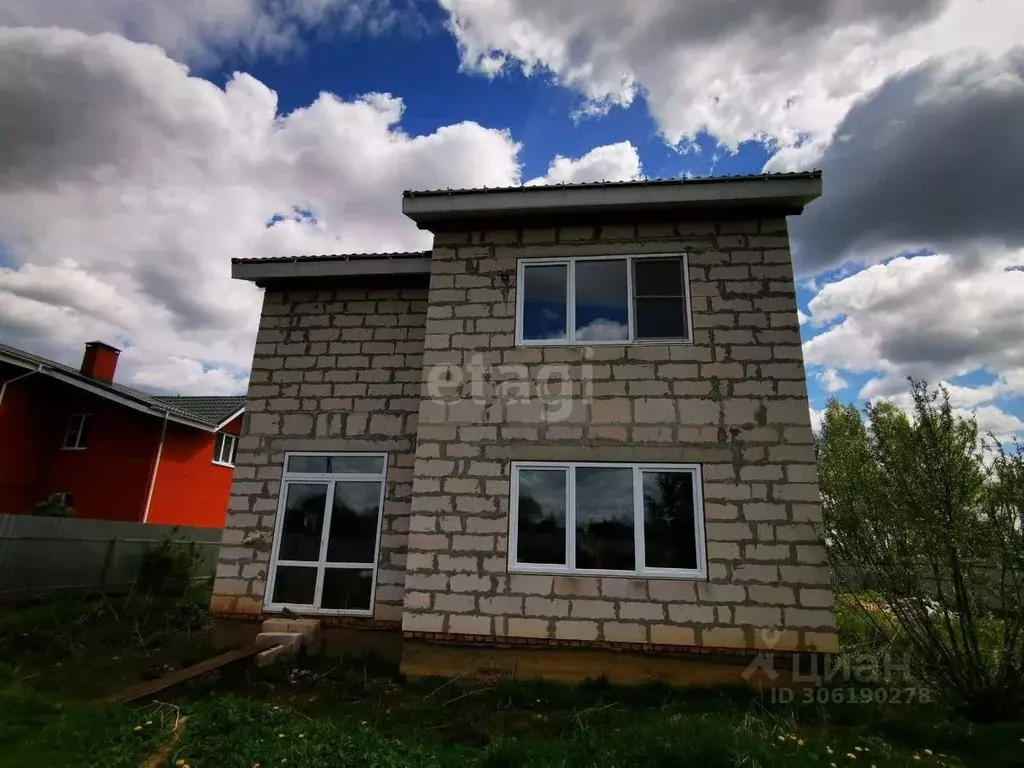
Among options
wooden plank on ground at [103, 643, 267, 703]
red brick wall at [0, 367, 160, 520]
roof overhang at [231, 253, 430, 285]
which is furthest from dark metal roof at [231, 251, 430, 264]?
red brick wall at [0, 367, 160, 520]

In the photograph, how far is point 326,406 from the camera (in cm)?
887

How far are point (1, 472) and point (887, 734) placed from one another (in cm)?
2178

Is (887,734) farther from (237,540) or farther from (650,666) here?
(237,540)

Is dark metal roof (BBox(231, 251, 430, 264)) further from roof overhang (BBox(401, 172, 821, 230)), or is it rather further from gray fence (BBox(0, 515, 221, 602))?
gray fence (BBox(0, 515, 221, 602))

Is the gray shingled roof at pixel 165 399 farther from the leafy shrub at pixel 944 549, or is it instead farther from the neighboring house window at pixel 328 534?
the leafy shrub at pixel 944 549

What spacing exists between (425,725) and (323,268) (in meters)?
6.64

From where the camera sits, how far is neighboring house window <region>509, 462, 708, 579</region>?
680cm

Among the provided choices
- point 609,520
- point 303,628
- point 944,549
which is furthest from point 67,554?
point 944,549

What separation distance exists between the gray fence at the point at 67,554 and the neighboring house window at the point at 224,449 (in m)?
6.68

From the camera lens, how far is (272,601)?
8289mm

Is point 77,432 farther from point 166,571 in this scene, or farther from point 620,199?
point 620,199

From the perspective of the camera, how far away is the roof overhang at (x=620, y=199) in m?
7.44

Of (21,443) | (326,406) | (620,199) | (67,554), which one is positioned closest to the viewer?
(620,199)

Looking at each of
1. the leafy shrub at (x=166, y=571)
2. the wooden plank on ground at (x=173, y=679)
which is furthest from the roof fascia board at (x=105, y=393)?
the wooden plank on ground at (x=173, y=679)
